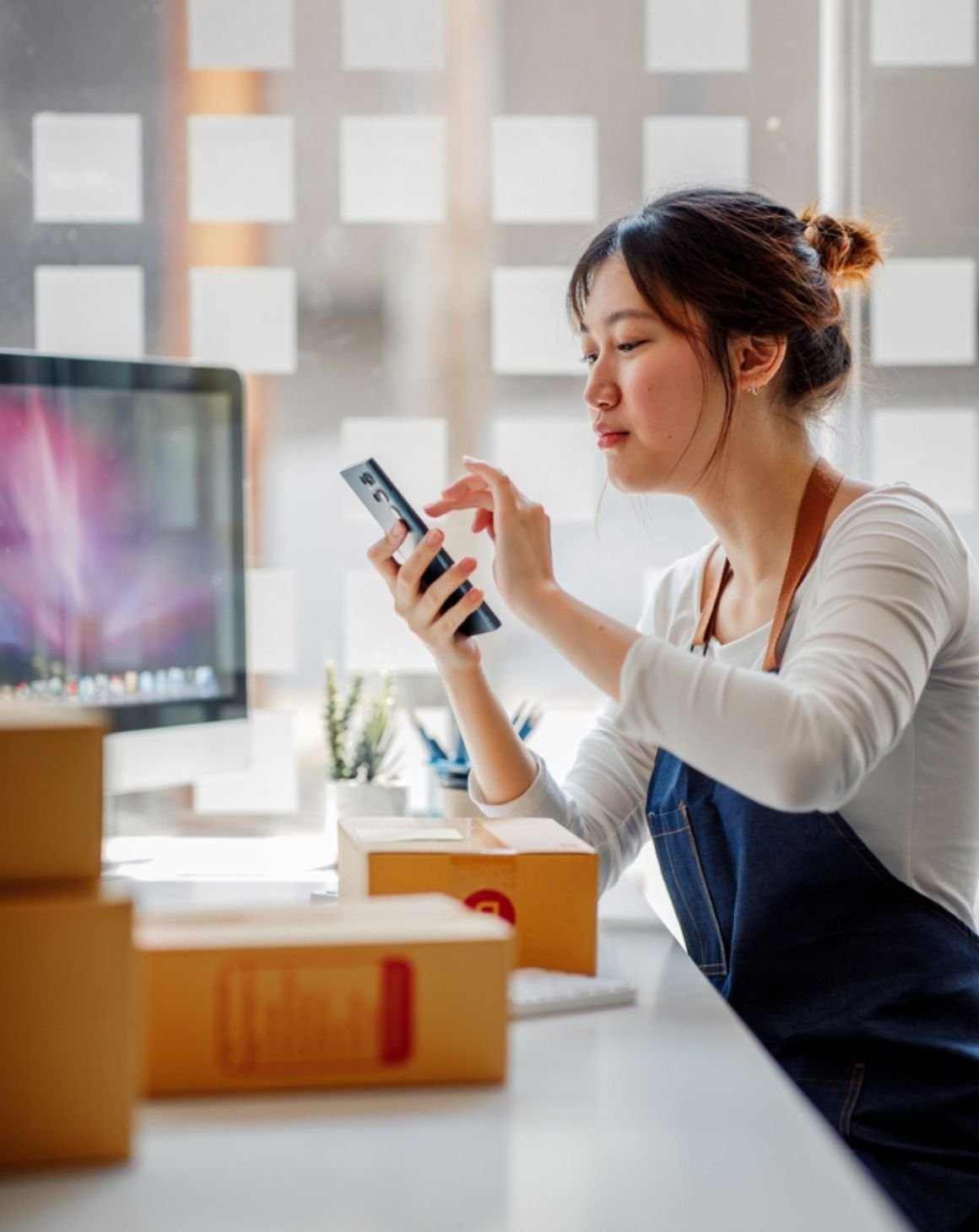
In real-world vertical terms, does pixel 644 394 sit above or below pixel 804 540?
above

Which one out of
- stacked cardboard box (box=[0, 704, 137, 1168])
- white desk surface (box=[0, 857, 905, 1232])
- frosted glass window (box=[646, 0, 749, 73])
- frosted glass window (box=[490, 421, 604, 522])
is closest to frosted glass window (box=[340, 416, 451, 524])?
frosted glass window (box=[490, 421, 604, 522])

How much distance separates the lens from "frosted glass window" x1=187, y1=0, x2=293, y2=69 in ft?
6.75

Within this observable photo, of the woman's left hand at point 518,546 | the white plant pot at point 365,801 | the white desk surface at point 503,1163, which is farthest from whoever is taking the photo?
the white plant pot at point 365,801

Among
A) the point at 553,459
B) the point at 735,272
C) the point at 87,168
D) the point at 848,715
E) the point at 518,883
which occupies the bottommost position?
the point at 518,883

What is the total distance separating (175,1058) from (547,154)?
169cm

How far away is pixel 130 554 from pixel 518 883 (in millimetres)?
906

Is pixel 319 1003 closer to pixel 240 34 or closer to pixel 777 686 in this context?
pixel 777 686

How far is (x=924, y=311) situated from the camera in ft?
6.98

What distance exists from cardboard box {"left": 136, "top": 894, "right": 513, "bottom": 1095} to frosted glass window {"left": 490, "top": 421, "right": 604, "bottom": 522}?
1449mm

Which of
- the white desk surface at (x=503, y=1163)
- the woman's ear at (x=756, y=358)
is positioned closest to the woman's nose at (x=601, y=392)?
the woman's ear at (x=756, y=358)

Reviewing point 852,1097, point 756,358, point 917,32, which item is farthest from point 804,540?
point 917,32

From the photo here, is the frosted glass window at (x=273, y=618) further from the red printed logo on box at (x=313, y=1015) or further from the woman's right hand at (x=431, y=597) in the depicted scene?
the red printed logo on box at (x=313, y=1015)

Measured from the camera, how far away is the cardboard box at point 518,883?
36.9 inches

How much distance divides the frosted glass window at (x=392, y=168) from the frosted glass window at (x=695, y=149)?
0.32 meters
